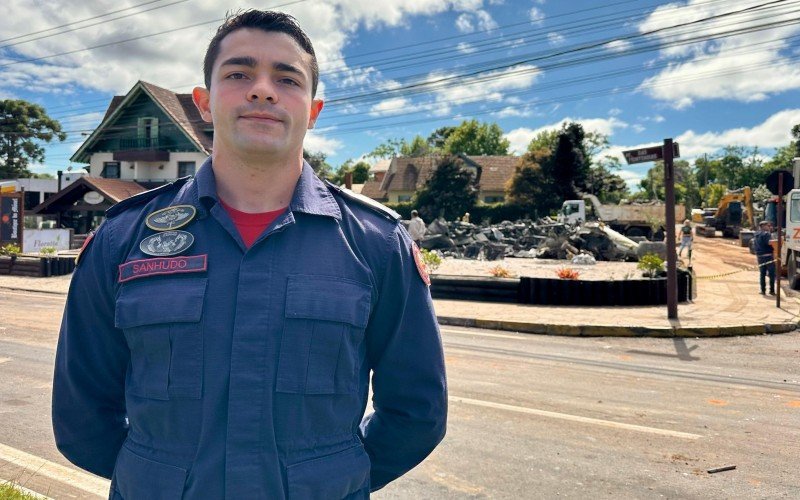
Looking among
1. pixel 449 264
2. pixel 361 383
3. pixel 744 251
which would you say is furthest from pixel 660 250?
pixel 361 383

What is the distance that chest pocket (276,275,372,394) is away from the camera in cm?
174

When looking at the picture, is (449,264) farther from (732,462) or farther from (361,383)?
(361,383)

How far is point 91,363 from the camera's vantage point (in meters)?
1.94

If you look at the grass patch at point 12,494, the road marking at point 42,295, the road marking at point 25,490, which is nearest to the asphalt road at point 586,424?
the road marking at point 25,490

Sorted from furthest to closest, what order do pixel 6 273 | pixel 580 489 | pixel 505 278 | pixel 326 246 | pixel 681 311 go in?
pixel 6 273
pixel 505 278
pixel 681 311
pixel 580 489
pixel 326 246

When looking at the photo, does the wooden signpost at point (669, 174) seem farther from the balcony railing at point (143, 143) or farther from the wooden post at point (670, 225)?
the balcony railing at point (143, 143)

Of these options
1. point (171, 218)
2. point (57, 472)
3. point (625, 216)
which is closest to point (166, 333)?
point (171, 218)

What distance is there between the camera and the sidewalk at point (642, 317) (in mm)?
11188

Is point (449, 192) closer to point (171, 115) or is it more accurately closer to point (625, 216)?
point (625, 216)

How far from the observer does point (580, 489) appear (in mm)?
4352

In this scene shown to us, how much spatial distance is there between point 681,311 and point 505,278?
157 inches

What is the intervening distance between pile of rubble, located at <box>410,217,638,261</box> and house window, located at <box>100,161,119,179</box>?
24.6m

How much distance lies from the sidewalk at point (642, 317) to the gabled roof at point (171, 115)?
30.3 m

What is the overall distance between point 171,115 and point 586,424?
3934 centimetres
